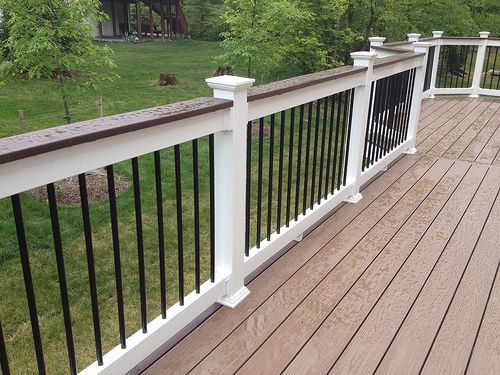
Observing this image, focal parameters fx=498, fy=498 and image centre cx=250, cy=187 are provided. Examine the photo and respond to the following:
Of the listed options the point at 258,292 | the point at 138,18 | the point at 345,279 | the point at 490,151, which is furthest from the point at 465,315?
the point at 138,18

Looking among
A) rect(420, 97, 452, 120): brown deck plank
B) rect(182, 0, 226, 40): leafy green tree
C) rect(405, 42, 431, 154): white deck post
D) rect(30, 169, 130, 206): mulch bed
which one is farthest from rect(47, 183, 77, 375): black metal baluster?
rect(182, 0, 226, 40): leafy green tree

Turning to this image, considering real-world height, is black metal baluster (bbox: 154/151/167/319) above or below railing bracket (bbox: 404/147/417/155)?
above

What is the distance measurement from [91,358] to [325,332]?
1403 millimetres

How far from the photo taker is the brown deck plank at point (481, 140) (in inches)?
198

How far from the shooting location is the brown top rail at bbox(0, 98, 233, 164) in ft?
4.16

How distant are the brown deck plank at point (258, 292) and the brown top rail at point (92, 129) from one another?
965mm

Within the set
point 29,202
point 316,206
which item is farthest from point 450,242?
point 29,202

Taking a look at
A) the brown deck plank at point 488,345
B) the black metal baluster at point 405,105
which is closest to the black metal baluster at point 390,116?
the black metal baluster at point 405,105

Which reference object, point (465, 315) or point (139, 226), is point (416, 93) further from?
point (139, 226)

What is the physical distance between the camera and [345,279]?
8.70 feet

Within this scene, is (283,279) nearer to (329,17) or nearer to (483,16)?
(329,17)

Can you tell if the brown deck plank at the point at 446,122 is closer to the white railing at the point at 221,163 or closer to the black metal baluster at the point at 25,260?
the white railing at the point at 221,163

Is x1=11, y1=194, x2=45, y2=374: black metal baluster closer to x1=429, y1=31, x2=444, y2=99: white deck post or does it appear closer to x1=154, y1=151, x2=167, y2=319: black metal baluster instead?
x1=154, y1=151, x2=167, y2=319: black metal baluster

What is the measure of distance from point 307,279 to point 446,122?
182 inches
